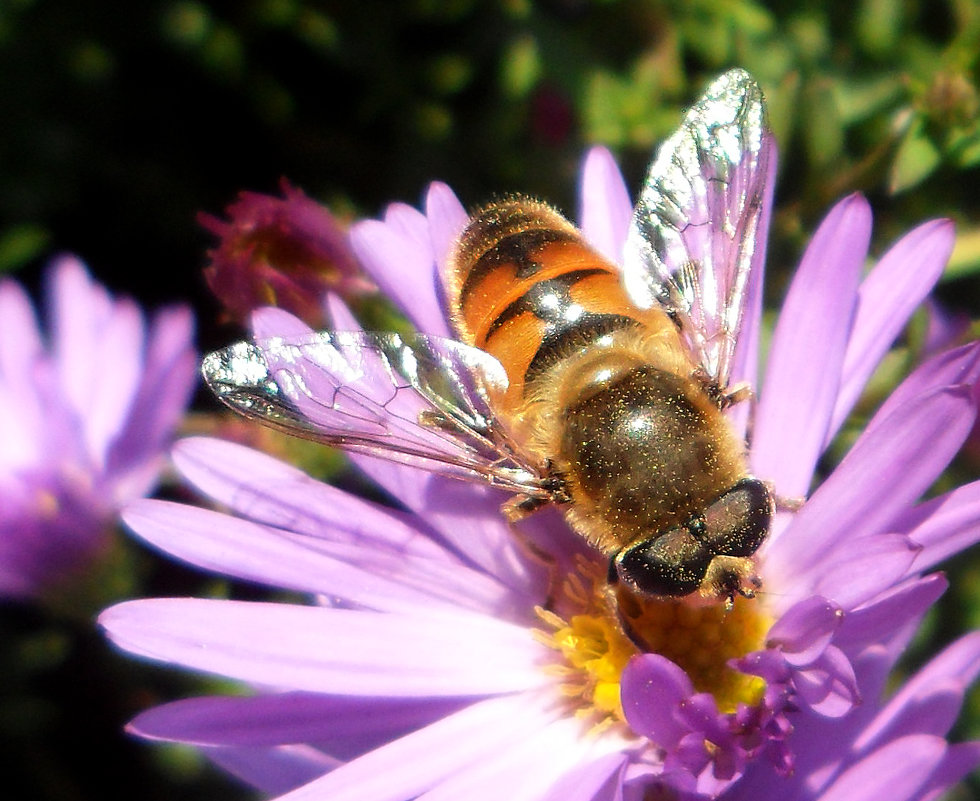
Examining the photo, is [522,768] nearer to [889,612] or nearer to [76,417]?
[889,612]


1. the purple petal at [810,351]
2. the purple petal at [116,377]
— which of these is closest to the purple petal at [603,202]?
the purple petal at [810,351]

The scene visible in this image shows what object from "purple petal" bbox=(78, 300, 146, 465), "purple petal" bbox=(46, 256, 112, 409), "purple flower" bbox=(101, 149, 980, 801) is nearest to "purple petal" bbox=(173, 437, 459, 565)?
"purple flower" bbox=(101, 149, 980, 801)

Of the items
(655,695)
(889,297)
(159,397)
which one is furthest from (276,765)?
(159,397)

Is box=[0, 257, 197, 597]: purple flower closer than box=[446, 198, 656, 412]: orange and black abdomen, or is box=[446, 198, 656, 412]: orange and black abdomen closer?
box=[446, 198, 656, 412]: orange and black abdomen

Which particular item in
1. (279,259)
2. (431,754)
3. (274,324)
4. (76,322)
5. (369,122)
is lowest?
(431,754)

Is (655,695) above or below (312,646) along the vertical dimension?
below

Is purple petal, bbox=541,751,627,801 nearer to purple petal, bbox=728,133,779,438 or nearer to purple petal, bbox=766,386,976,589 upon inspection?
purple petal, bbox=766,386,976,589
